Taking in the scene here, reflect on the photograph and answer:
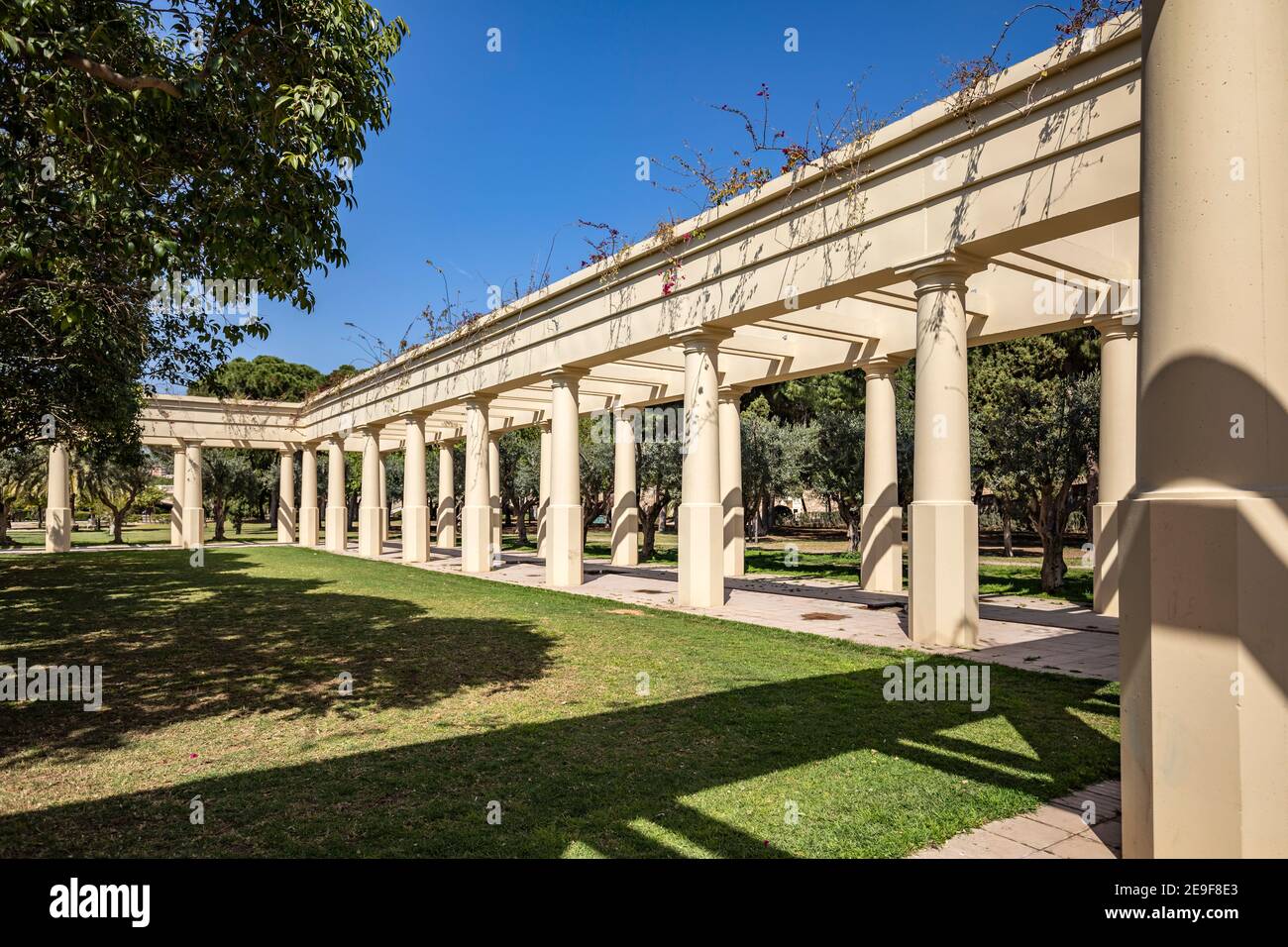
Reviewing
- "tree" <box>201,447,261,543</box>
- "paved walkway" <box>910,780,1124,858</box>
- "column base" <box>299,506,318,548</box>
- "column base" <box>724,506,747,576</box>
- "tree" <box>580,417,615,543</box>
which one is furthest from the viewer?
"tree" <box>201,447,261,543</box>

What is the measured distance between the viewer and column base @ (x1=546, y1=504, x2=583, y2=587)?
17.5 meters

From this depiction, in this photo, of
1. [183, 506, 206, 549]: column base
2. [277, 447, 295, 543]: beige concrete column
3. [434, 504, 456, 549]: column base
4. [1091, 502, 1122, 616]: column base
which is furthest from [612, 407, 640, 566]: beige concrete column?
[277, 447, 295, 543]: beige concrete column

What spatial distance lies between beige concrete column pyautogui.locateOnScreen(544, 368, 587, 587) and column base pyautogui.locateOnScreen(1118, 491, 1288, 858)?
14152mm

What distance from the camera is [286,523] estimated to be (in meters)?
39.5

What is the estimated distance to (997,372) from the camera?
19.1 metres

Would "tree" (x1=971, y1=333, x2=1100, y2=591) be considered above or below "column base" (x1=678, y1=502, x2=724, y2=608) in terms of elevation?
above

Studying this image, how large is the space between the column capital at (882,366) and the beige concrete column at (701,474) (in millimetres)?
4010

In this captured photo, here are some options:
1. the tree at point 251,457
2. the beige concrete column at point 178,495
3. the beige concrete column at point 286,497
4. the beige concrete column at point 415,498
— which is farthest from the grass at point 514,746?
the tree at point 251,457

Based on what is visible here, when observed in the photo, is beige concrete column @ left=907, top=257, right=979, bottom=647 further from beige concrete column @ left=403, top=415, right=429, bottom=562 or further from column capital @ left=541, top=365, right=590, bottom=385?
beige concrete column @ left=403, top=415, right=429, bottom=562

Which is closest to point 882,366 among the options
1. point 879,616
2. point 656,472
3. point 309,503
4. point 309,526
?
point 879,616

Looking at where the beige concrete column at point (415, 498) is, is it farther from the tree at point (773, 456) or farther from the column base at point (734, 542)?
the tree at point (773, 456)
